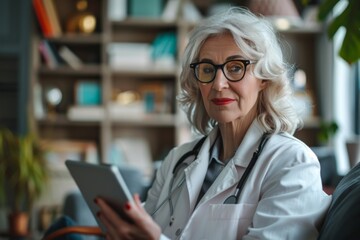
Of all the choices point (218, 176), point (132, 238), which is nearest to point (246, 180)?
point (218, 176)

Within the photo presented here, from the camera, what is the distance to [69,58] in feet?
18.6

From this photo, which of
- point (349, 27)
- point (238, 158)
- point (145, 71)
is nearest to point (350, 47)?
point (349, 27)

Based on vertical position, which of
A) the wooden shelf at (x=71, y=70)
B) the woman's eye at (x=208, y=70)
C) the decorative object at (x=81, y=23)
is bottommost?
the wooden shelf at (x=71, y=70)

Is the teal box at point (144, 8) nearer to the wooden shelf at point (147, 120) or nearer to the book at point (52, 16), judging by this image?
the book at point (52, 16)

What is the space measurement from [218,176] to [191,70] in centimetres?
36

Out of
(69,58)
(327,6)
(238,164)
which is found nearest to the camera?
(238,164)

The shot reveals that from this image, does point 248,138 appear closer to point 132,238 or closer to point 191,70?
point 191,70

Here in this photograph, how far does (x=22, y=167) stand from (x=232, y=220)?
145 inches

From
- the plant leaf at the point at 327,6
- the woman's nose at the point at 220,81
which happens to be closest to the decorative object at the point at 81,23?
the plant leaf at the point at 327,6

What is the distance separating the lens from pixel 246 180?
1.84 metres

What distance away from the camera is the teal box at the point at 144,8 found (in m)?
5.67

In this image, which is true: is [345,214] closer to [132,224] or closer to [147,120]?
[132,224]

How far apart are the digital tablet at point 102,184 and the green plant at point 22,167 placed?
A: 352 cm

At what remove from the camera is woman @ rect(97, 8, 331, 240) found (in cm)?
172
